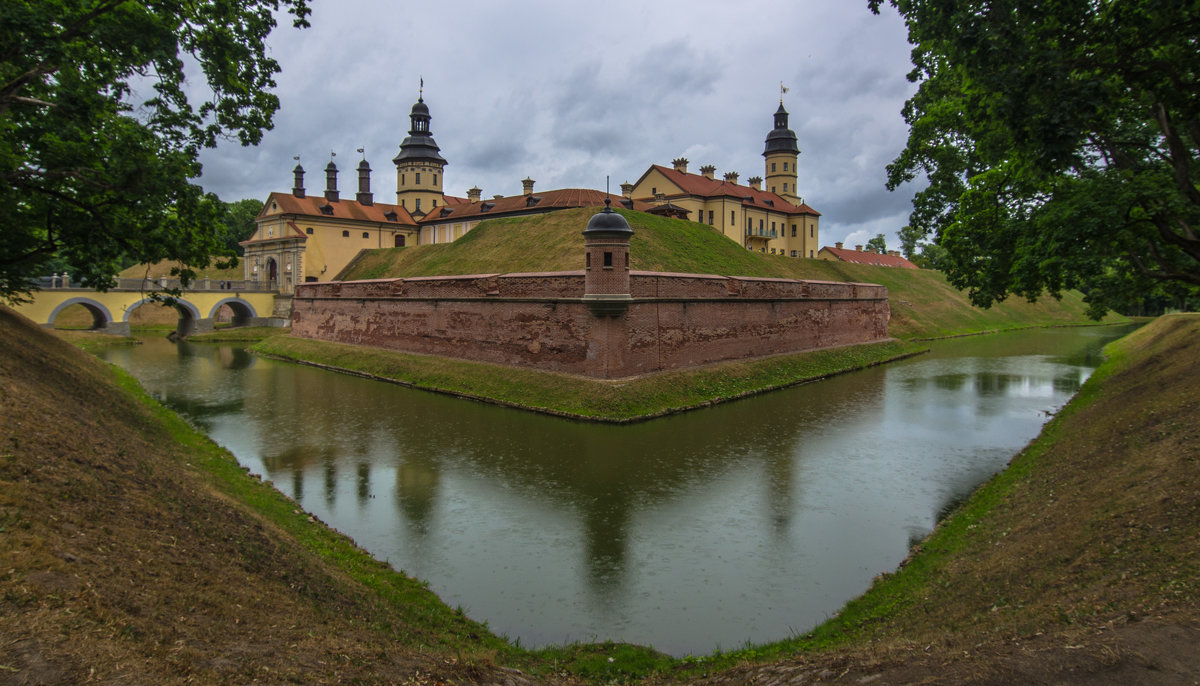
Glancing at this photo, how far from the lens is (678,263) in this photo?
3803 centimetres

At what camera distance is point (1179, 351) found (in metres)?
18.7

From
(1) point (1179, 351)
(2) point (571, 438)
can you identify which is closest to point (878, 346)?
(1) point (1179, 351)

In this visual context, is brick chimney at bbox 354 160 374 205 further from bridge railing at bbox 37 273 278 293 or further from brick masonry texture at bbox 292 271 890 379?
brick masonry texture at bbox 292 271 890 379

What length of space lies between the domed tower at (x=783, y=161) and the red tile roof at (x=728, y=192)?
2380 millimetres

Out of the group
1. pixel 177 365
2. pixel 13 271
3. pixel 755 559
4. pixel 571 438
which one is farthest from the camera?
pixel 177 365

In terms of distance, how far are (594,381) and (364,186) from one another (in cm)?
4973

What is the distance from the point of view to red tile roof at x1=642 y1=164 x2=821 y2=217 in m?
54.9

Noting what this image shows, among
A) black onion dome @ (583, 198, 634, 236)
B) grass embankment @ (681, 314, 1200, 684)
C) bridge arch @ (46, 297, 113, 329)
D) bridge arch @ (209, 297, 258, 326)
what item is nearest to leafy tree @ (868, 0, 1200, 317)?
grass embankment @ (681, 314, 1200, 684)

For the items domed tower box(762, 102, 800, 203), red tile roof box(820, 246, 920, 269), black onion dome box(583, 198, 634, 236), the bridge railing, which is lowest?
the bridge railing

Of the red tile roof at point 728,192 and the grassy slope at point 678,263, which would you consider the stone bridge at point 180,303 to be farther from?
the red tile roof at point 728,192

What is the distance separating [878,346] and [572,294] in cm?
2252

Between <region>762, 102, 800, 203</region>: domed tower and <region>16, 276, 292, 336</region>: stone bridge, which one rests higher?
<region>762, 102, 800, 203</region>: domed tower

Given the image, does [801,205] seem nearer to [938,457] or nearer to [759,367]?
[759,367]

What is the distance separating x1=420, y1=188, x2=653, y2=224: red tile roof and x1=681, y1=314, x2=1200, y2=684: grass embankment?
3804 centimetres
